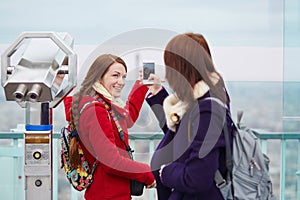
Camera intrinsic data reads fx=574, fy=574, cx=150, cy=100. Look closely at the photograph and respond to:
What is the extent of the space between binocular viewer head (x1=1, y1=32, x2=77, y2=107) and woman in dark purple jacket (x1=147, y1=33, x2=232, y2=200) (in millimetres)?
354

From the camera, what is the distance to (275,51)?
8.78 feet

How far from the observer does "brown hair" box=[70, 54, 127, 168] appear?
2.07 metres

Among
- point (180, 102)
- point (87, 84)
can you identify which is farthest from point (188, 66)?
point (87, 84)

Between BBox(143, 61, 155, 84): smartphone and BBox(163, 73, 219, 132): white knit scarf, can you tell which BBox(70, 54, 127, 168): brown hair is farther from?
BBox(163, 73, 219, 132): white knit scarf

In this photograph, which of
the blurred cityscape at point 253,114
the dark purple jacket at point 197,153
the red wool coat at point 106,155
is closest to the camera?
the dark purple jacket at point 197,153

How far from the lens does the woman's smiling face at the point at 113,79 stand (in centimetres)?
218

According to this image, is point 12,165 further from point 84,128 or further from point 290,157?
point 290,157

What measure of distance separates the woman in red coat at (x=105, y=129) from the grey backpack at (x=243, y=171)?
0.47 m

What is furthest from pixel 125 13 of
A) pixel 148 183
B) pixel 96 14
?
pixel 148 183

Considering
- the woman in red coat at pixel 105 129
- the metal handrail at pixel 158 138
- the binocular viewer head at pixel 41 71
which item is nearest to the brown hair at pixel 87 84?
the woman in red coat at pixel 105 129

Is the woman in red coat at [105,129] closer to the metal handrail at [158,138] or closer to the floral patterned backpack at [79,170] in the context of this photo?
the floral patterned backpack at [79,170]

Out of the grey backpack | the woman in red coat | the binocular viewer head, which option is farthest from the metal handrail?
the binocular viewer head

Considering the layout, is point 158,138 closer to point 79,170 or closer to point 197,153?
point 79,170

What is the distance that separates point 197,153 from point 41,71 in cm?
50
